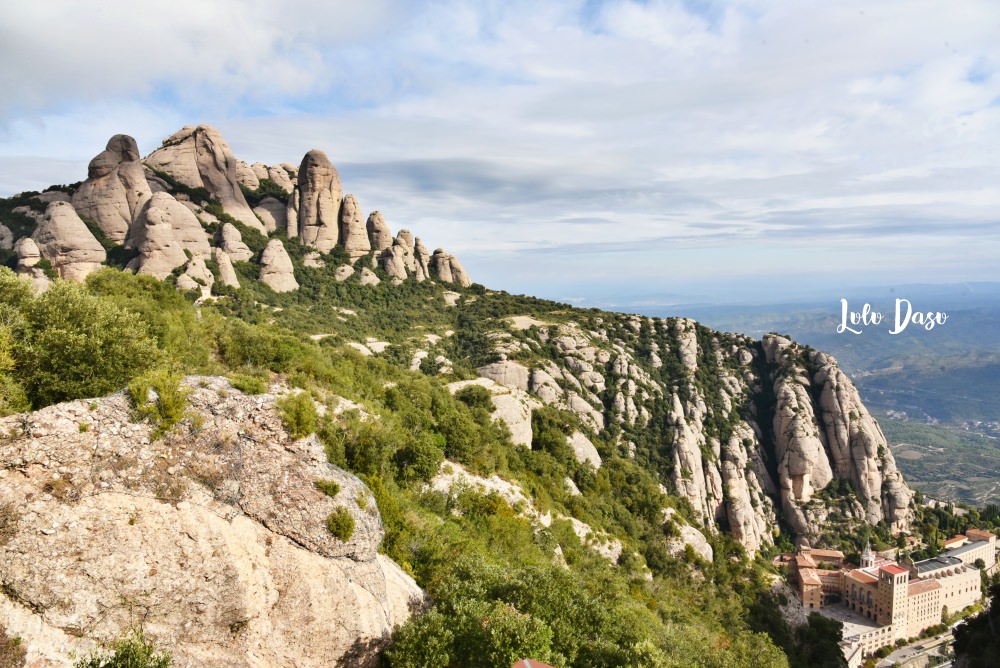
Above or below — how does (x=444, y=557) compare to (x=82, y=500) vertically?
below

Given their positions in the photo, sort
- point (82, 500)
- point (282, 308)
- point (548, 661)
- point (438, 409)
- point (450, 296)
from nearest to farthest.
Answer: point (82, 500), point (548, 661), point (438, 409), point (282, 308), point (450, 296)

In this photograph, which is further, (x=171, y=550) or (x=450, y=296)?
(x=450, y=296)

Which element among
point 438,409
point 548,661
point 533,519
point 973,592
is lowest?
point 973,592

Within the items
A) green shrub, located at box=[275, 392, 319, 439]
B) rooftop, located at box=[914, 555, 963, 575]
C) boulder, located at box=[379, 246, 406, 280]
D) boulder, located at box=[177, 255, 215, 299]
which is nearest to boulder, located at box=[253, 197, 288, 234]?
boulder, located at box=[379, 246, 406, 280]

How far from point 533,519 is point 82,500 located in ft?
67.4

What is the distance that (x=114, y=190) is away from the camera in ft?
206

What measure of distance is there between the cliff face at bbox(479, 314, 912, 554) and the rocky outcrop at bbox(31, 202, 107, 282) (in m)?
45.4

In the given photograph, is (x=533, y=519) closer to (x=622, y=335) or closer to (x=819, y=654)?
(x=819, y=654)

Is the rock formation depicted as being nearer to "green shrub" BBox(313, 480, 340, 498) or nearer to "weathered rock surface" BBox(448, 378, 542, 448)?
"weathered rock surface" BBox(448, 378, 542, 448)

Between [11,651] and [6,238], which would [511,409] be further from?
[6,238]

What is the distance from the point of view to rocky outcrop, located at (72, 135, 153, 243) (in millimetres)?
61938

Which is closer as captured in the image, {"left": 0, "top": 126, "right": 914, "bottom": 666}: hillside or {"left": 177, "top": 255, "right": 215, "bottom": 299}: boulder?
{"left": 0, "top": 126, "right": 914, "bottom": 666}: hillside

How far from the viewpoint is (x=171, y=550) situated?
1033 centimetres

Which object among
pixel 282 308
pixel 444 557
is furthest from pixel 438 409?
pixel 282 308
